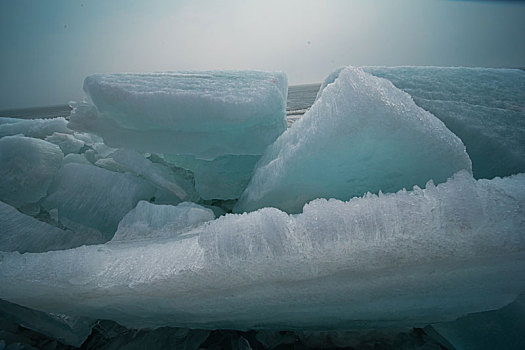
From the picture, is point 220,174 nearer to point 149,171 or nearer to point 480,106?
point 149,171

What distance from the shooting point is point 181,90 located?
1.36m

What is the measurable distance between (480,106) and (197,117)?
1287 millimetres

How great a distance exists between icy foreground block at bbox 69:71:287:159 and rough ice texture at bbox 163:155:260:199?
159 mm

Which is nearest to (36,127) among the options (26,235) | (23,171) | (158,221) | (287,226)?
(23,171)

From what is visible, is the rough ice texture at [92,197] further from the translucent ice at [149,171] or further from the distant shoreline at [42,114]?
the distant shoreline at [42,114]

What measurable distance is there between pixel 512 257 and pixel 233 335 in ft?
2.71

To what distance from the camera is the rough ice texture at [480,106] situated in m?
0.99

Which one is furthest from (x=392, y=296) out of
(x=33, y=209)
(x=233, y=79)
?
(x=33, y=209)

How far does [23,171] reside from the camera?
141 centimetres

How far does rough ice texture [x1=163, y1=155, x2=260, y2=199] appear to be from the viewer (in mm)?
1627

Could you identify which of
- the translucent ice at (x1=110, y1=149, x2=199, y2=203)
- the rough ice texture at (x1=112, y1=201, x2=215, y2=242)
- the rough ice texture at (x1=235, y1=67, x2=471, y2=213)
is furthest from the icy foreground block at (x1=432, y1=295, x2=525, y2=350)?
the translucent ice at (x1=110, y1=149, x2=199, y2=203)

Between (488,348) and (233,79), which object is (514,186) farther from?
(233,79)

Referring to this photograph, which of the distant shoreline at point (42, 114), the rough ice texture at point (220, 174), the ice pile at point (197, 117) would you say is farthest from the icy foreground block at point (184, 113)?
the distant shoreline at point (42, 114)

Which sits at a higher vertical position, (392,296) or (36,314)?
(392,296)
